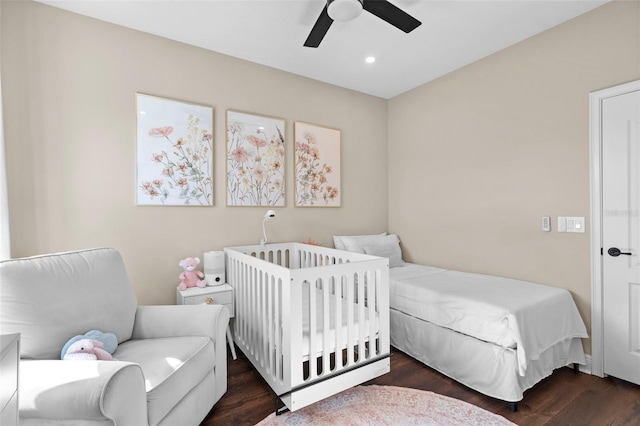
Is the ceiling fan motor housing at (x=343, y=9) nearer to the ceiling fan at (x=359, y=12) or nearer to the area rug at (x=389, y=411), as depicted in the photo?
the ceiling fan at (x=359, y=12)

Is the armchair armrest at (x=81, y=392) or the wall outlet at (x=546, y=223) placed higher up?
the wall outlet at (x=546, y=223)

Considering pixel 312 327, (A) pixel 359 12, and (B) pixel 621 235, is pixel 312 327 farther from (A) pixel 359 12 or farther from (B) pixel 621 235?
(B) pixel 621 235

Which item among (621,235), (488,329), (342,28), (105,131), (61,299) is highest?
(342,28)

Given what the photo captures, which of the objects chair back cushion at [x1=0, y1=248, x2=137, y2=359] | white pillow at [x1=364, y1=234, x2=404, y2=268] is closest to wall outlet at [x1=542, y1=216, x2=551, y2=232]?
white pillow at [x1=364, y1=234, x2=404, y2=268]

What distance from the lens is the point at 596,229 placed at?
2230 mm

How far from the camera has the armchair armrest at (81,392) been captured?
1044 millimetres

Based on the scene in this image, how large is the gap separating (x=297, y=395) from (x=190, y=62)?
2.72 metres

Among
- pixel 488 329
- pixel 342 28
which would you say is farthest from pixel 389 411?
pixel 342 28

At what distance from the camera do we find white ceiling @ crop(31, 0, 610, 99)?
217 centimetres

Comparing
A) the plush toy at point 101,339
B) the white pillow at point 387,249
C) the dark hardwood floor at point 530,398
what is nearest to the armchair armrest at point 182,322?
the plush toy at point 101,339

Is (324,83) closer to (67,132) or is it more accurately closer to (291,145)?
(291,145)

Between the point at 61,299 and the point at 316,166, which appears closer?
the point at 61,299

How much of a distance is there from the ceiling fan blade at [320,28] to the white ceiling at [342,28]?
0.25 metres

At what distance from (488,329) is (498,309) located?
15 cm
